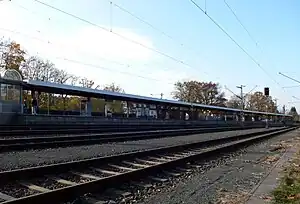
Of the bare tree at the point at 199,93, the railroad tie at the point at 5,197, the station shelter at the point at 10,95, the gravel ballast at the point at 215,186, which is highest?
the bare tree at the point at 199,93

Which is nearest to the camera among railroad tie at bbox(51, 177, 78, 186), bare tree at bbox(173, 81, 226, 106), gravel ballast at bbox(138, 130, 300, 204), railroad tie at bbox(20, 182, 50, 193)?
railroad tie at bbox(20, 182, 50, 193)

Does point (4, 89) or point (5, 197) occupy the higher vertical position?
point (4, 89)

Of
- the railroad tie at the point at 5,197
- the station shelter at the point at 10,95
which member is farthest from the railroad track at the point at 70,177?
the station shelter at the point at 10,95

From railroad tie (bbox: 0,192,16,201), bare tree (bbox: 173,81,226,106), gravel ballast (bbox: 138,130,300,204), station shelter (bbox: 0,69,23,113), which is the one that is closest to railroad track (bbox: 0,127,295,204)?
railroad tie (bbox: 0,192,16,201)

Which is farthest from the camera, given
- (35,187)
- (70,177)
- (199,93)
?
(199,93)

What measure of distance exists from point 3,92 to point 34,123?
3591 millimetres

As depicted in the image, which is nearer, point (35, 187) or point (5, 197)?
point (5, 197)

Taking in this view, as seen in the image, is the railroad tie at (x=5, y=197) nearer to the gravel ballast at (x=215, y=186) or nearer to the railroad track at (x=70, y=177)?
the railroad track at (x=70, y=177)

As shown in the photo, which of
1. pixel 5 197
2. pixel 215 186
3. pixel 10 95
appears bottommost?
pixel 215 186

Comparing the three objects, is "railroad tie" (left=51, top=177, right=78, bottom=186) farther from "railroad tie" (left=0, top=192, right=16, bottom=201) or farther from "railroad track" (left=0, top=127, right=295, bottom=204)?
"railroad tie" (left=0, top=192, right=16, bottom=201)

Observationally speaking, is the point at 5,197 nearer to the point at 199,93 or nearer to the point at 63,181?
the point at 63,181

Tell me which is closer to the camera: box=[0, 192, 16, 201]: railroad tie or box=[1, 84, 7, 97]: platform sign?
box=[0, 192, 16, 201]: railroad tie

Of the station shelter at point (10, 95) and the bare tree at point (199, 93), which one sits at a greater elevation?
the bare tree at point (199, 93)

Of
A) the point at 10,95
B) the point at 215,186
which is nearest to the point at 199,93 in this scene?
the point at 10,95
